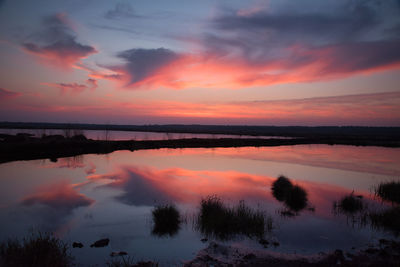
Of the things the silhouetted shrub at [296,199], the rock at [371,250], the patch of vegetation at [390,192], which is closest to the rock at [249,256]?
the rock at [371,250]

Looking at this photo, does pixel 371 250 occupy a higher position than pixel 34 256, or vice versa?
pixel 34 256

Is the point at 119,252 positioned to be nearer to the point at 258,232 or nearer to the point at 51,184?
the point at 258,232

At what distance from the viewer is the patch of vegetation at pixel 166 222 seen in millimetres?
8211

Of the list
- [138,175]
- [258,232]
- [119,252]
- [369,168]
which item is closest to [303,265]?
[258,232]

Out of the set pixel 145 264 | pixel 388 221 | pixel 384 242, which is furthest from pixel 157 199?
pixel 388 221

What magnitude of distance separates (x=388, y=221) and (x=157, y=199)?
8.49m

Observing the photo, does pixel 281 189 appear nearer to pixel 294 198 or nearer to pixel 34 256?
pixel 294 198

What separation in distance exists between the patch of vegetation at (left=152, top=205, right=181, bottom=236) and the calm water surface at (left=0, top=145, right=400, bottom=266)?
24cm

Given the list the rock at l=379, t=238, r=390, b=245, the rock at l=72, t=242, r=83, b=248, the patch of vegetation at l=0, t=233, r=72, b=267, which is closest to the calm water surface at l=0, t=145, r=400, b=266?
the rock at l=72, t=242, r=83, b=248

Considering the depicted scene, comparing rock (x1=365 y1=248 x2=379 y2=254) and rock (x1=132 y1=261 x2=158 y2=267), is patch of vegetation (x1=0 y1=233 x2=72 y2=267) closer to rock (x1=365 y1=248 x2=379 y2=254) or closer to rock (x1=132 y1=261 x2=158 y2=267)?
rock (x1=132 y1=261 x2=158 y2=267)

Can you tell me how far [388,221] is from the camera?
28.2 ft

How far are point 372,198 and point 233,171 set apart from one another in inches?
349

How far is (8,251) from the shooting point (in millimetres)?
5520

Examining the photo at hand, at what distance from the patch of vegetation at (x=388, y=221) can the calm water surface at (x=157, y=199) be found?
0.44 m
